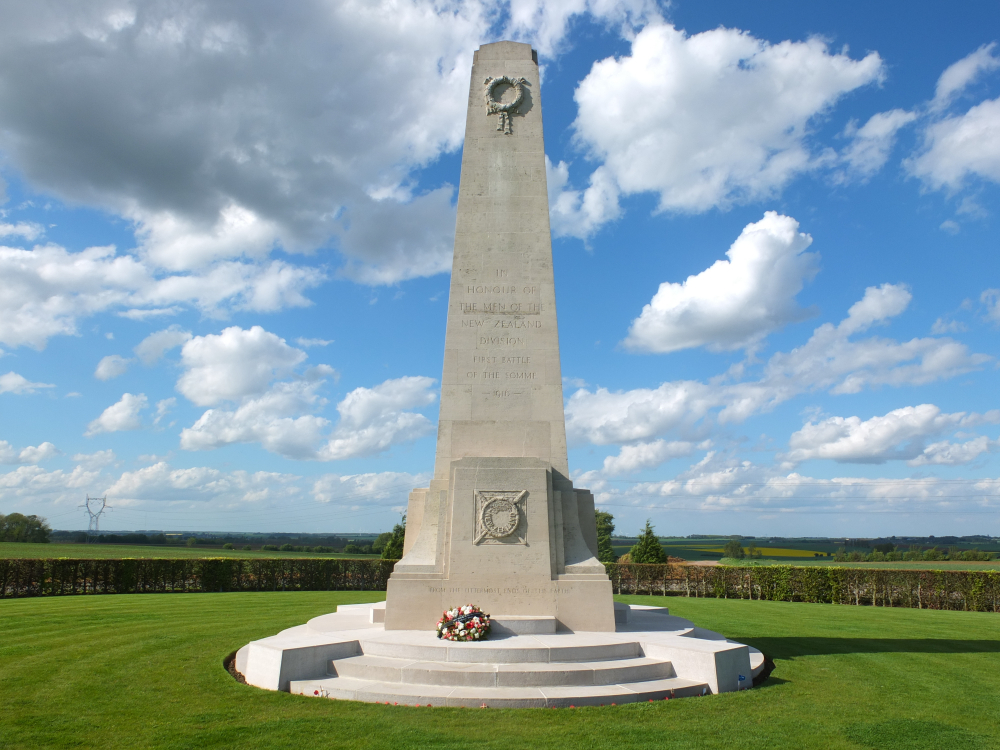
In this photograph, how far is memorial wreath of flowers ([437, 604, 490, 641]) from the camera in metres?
10.8

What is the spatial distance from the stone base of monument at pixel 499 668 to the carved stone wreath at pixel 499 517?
1717 mm

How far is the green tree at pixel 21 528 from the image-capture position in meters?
68.0

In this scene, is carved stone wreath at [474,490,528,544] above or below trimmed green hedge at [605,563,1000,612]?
above

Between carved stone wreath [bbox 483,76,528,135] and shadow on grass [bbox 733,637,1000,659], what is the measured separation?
1336 centimetres

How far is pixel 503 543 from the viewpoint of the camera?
1255cm

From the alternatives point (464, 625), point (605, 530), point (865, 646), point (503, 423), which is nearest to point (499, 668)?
point (464, 625)

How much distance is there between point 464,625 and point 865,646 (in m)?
9.24

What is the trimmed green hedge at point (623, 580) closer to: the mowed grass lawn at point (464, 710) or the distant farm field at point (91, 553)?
the distant farm field at point (91, 553)

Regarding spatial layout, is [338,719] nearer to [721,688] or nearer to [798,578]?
[721,688]

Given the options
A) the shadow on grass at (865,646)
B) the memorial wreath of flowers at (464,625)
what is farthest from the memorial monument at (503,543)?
the shadow on grass at (865,646)

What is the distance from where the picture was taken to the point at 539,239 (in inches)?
610

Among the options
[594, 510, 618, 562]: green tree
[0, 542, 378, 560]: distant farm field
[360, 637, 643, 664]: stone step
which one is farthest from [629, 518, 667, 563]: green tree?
[360, 637, 643, 664]: stone step

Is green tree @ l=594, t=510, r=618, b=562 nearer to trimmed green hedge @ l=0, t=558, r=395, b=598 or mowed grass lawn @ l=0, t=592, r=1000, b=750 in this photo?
trimmed green hedge @ l=0, t=558, r=395, b=598

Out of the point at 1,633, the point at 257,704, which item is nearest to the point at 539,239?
the point at 257,704
